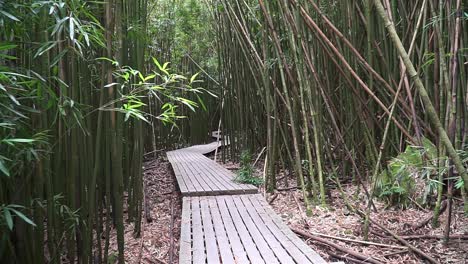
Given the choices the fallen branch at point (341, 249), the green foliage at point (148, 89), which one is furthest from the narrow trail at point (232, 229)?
the green foliage at point (148, 89)

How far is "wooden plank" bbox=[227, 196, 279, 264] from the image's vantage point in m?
1.85

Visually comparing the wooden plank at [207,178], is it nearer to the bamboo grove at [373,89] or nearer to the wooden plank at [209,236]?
the wooden plank at [209,236]

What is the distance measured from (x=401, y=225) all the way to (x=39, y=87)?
6.80 ft

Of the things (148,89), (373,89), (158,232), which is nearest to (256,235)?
(158,232)

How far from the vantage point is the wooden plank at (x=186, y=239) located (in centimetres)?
189

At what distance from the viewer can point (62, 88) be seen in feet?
4.82

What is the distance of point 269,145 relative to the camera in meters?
3.33

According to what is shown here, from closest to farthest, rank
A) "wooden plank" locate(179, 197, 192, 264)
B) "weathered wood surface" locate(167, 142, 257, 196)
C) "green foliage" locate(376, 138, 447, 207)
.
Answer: "wooden plank" locate(179, 197, 192, 264) → "green foliage" locate(376, 138, 447, 207) → "weathered wood surface" locate(167, 142, 257, 196)

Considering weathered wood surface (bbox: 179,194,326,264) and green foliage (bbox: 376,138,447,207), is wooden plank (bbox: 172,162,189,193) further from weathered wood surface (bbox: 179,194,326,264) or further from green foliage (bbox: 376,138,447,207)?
green foliage (bbox: 376,138,447,207)

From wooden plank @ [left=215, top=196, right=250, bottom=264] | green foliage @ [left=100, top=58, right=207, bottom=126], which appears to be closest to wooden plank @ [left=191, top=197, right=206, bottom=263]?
wooden plank @ [left=215, top=196, right=250, bottom=264]

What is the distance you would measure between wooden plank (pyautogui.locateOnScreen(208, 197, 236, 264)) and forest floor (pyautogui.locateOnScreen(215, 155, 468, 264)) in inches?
18.6

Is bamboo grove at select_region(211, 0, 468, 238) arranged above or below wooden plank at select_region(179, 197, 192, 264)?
above

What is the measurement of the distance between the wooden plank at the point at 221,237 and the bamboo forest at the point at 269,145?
0.05ft

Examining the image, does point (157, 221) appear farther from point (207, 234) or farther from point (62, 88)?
point (62, 88)
